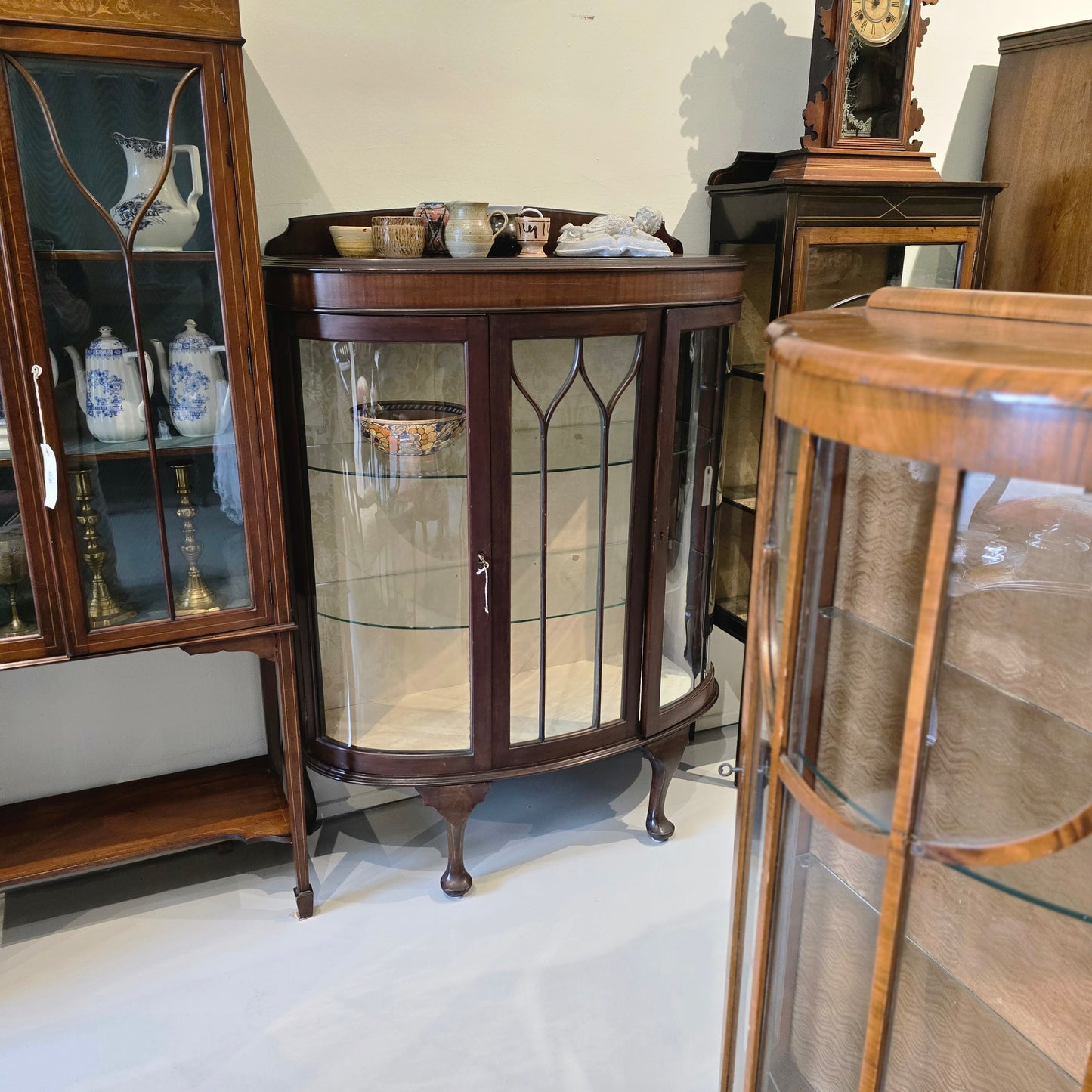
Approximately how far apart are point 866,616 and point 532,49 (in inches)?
62.6

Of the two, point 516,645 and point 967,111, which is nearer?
point 516,645

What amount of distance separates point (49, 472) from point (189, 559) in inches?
10.5

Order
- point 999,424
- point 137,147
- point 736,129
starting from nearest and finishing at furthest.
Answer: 1. point 999,424
2. point 137,147
3. point 736,129

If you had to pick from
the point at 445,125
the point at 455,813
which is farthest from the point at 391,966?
the point at 445,125

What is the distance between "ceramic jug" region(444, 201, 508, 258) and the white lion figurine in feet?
0.62

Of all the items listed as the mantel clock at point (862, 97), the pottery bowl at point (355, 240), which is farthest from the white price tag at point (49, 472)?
the mantel clock at point (862, 97)

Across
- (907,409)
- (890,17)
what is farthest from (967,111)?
(907,409)

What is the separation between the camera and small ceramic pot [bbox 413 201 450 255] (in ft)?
5.88

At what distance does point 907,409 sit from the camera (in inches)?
24.5

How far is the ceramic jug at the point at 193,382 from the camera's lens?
157 cm

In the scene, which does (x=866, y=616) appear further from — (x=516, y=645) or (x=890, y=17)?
(x=890, y=17)

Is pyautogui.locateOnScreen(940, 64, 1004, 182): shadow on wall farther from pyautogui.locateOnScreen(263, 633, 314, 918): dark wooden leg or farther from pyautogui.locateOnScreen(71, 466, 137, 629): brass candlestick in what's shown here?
pyautogui.locateOnScreen(71, 466, 137, 629): brass candlestick

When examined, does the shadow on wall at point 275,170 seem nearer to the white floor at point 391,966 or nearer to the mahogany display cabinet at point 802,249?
the mahogany display cabinet at point 802,249

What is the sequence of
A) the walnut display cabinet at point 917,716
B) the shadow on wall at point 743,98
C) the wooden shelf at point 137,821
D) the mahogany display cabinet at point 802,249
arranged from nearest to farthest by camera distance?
the walnut display cabinet at point 917,716
the wooden shelf at point 137,821
the mahogany display cabinet at point 802,249
the shadow on wall at point 743,98
